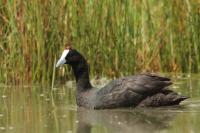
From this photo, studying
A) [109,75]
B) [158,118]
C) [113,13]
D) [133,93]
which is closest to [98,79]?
[109,75]

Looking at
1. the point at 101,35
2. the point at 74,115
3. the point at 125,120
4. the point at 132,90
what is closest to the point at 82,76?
the point at 132,90

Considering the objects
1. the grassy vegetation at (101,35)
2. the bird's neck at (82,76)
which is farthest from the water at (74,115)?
the grassy vegetation at (101,35)

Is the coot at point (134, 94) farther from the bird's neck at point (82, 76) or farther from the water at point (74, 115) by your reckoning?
the bird's neck at point (82, 76)

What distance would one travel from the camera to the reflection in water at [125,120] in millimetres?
8149

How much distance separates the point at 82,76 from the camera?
1034cm

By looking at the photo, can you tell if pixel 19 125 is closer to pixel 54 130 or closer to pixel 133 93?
pixel 54 130

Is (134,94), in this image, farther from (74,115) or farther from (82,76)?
(74,115)

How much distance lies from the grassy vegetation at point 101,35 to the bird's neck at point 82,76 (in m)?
1.03

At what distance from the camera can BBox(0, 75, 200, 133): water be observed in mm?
8172

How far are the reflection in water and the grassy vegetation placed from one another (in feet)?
5.98

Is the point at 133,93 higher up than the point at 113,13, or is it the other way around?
the point at 113,13

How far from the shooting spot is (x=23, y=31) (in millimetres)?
11305

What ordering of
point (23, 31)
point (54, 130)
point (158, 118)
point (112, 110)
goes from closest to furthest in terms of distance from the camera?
point (54, 130)
point (158, 118)
point (112, 110)
point (23, 31)

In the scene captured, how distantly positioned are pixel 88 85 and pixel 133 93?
69 cm
